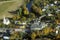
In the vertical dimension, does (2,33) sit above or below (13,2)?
below

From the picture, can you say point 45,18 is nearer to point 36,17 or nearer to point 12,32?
point 36,17

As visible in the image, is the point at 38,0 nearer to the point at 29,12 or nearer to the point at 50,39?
the point at 29,12

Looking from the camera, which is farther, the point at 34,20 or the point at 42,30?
the point at 34,20

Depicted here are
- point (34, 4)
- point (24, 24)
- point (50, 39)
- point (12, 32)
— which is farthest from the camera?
point (34, 4)

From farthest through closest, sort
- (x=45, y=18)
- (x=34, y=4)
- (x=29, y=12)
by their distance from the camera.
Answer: (x=34, y=4)
(x=29, y=12)
(x=45, y=18)

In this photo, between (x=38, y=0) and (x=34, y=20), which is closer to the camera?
(x=34, y=20)

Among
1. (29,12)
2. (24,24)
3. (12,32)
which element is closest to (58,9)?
(29,12)
